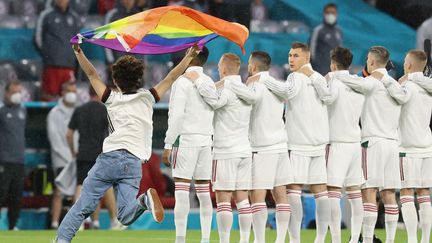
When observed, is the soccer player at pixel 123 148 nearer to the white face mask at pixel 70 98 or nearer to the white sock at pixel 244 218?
the white sock at pixel 244 218

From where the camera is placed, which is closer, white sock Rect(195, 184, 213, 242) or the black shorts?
white sock Rect(195, 184, 213, 242)

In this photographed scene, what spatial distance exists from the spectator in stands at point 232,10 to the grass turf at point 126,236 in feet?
19.0

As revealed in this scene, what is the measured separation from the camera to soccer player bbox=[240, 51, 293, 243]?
15703 mm

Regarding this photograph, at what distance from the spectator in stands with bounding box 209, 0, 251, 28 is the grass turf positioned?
19.0 feet

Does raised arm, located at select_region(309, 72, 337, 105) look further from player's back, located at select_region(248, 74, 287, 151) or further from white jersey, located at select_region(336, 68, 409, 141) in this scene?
player's back, located at select_region(248, 74, 287, 151)

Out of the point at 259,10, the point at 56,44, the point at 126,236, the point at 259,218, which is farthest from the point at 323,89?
the point at 259,10

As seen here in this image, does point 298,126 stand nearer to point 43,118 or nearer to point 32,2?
point 43,118

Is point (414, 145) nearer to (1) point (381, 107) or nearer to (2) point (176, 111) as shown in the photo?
(1) point (381, 107)

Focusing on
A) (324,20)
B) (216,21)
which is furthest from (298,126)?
(324,20)

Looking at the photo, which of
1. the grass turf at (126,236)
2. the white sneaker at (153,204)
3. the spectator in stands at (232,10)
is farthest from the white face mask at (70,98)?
the white sneaker at (153,204)

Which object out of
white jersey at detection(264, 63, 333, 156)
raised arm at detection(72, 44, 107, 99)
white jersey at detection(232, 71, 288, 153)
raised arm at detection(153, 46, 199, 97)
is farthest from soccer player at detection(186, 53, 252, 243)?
raised arm at detection(72, 44, 107, 99)

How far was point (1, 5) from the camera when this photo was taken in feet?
82.8

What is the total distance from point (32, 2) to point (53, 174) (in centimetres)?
489

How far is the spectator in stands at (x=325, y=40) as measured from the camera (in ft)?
81.9
